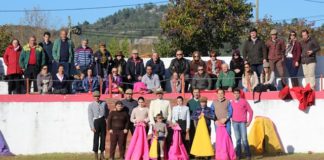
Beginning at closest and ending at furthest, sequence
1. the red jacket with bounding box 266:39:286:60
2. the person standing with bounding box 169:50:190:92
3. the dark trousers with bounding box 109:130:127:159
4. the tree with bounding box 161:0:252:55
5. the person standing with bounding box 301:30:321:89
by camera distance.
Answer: the dark trousers with bounding box 109:130:127:159 < the person standing with bounding box 301:30:321:89 < the red jacket with bounding box 266:39:286:60 < the person standing with bounding box 169:50:190:92 < the tree with bounding box 161:0:252:55

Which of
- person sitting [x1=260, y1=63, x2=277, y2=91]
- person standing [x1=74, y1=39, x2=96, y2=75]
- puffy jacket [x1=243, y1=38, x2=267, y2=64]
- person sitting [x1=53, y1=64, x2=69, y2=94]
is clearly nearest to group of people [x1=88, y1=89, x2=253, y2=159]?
person sitting [x1=260, y1=63, x2=277, y2=91]

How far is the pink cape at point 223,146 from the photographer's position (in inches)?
739

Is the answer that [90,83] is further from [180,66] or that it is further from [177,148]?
[177,148]

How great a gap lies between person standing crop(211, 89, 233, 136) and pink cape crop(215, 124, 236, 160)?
0.44ft

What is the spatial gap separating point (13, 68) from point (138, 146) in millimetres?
5936

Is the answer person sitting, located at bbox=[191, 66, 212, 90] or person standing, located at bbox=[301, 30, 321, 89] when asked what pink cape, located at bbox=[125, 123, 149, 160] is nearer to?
person sitting, located at bbox=[191, 66, 212, 90]

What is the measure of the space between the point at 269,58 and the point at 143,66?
3.90 metres

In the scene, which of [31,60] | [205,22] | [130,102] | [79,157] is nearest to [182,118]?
[130,102]

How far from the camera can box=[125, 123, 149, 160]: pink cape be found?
19.1m

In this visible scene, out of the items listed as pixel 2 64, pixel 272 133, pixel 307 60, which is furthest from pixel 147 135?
pixel 2 64

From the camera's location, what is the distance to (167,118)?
19328mm

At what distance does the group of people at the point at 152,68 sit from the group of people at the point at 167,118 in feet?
6.34

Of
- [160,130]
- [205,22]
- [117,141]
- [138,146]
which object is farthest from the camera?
[205,22]

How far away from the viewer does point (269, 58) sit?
21703 millimetres
